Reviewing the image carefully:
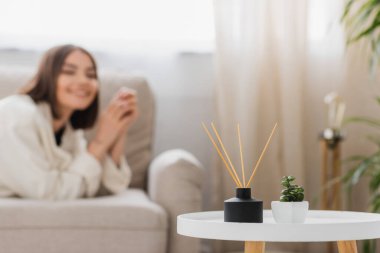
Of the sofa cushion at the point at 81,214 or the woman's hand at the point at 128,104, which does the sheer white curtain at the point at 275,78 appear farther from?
the sofa cushion at the point at 81,214

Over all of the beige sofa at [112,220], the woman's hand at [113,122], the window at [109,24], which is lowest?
the beige sofa at [112,220]

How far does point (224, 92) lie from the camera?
3252mm

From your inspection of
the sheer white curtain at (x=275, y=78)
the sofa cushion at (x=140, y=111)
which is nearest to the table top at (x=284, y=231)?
the sofa cushion at (x=140, y=111)

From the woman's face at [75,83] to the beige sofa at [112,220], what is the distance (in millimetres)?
370

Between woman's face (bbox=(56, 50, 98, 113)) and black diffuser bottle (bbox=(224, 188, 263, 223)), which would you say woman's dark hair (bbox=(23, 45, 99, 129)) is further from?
black diffuser bottle (bbox=(224, 188, 263, 223))

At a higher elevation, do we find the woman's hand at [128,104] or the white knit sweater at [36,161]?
the woman's hand at [128,104]

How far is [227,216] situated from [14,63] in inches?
74.2

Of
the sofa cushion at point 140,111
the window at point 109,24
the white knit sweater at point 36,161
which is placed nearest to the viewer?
the white knit sweater at point 36,161

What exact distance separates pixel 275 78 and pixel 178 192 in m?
1.14

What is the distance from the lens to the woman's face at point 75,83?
2553mm

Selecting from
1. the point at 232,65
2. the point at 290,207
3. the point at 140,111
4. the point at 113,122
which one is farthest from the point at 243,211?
the point at 232,65

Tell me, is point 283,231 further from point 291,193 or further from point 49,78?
point 49,78

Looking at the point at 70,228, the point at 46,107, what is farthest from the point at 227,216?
the point at 46,107

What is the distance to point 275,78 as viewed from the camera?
132 inches
